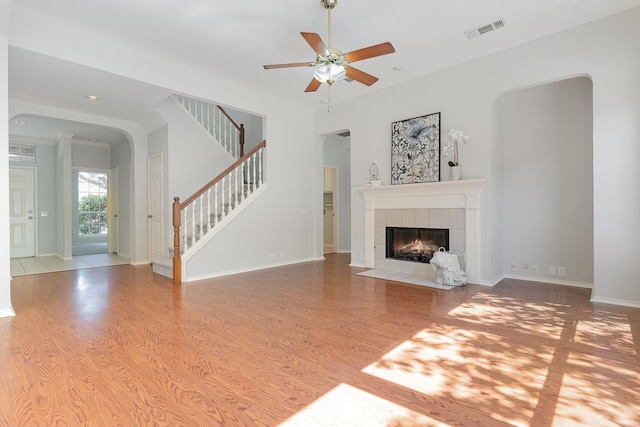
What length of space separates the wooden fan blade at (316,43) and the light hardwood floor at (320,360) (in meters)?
2.64

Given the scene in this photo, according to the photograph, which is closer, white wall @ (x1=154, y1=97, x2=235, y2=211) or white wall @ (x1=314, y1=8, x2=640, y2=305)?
white wall @ (x1=314, y1=8, x2=640, y2=305)

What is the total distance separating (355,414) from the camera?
1.68m

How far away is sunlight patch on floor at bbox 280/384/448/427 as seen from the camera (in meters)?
1.61

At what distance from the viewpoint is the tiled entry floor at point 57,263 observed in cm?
598

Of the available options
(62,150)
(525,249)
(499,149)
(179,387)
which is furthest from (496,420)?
(62,150)

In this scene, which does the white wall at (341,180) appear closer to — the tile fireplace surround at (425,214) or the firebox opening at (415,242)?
the tile fireplace surround at (425,214)

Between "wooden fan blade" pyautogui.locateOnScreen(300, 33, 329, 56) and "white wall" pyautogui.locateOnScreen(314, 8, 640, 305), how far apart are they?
2.56m

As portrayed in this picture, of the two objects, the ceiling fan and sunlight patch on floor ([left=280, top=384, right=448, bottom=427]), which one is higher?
the ceiling fan

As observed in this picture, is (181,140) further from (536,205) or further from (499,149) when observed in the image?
(536,205)

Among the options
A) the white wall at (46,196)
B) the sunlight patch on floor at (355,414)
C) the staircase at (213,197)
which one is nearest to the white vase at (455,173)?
the staircase at (213,197)

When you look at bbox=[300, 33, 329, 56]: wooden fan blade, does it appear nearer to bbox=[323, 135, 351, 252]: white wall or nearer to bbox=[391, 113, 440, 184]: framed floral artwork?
bbox=[391, 113, 440, 184]: framed floral artwork

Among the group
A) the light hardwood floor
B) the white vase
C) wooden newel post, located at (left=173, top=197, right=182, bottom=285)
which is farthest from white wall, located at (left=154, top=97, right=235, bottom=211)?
the white vase

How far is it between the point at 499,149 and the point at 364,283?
2.88m

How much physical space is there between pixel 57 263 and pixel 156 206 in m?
2.50
